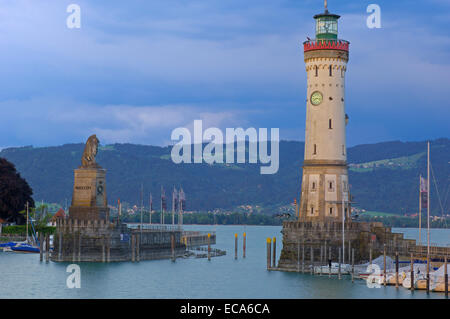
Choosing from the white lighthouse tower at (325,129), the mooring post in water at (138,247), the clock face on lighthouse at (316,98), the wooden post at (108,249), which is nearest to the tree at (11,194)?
the mooring post in water at (138,247)

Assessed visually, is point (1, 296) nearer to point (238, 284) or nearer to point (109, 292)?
point (109, 292)

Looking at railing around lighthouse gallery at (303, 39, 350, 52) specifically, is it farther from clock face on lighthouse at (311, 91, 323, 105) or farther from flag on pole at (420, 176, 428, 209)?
flag on pole at (420, 176, 428, 209)

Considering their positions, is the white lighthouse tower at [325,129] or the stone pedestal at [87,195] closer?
the white lighthouse tower at [325,129]

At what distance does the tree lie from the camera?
416 ft

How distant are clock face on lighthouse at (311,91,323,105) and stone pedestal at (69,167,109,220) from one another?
80.2 feet

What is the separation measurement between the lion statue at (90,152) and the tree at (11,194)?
37926 millimetres

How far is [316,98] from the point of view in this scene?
274 feet

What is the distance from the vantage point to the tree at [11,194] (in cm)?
12668

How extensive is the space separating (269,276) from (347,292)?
1419 centimetres

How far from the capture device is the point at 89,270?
278ft

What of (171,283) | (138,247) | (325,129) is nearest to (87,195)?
(138,247)

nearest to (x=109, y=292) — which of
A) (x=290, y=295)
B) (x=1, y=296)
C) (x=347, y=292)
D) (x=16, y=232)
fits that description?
(x=1, y=296)

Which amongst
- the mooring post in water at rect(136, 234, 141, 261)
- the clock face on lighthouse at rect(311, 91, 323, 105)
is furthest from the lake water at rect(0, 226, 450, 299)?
the clock face on lighthouse at rect(311, 91, 323, 105)

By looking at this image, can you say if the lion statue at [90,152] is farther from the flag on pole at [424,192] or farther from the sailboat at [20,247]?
the flag on pole at [424,192]
